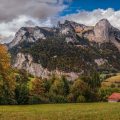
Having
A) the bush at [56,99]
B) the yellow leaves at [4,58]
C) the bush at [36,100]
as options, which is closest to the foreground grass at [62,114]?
the yellow leaves at [4,58]

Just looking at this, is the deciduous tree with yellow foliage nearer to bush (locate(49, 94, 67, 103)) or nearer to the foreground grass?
the foreground grass

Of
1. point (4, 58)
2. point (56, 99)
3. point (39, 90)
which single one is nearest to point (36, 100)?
point (56, 99)

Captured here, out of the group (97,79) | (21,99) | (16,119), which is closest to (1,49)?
(21,99)

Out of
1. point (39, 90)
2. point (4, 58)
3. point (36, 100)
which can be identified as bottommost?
point (36, 100)

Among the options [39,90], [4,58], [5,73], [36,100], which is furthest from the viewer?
[39,90]

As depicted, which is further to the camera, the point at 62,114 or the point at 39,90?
the point at 39,90

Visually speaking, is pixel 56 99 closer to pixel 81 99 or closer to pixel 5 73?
pixel 81 99

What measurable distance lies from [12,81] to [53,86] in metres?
64.7

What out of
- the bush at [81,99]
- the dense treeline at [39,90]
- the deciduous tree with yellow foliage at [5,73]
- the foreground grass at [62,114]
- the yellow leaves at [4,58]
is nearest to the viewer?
the foreground grass at [62,114]

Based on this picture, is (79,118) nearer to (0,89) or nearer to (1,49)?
(1,49)

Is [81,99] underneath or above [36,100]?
underneath

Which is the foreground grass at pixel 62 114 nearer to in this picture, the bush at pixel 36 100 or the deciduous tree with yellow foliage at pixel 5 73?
the deciduous tree with yellow foliage at pixel 5 73

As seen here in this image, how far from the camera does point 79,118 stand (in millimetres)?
30281

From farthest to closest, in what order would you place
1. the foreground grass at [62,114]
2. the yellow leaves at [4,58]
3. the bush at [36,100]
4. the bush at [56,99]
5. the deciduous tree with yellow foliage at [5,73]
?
the bush at [56,99], the bush at [36,100], the deciduous tree with yellow foliage at [5,73], the yellow leaves at [4,58], the foreground grass at [62,114]
